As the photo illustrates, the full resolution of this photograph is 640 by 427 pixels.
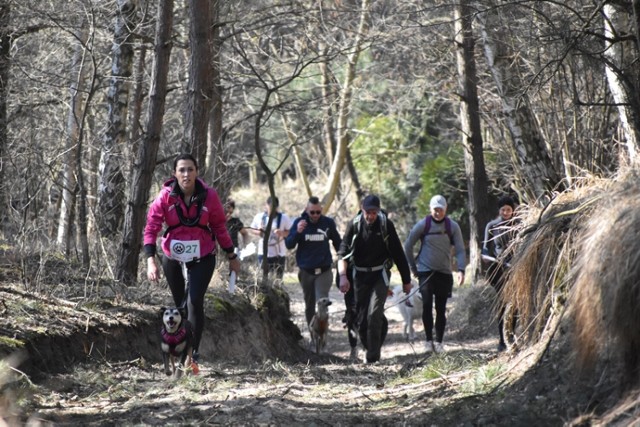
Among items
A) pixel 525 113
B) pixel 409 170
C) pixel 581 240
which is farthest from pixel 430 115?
pixel 581 240

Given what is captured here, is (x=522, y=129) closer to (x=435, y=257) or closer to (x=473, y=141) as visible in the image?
(x=435, y=257)

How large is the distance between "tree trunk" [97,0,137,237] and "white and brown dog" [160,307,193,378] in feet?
17.6

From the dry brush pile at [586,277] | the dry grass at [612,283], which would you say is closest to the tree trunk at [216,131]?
the dry brush pile at [586,277]

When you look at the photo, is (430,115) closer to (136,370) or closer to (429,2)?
(429,2)

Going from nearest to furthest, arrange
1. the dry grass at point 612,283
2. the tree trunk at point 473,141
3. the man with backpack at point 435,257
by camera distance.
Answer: the dry grass at point 612,283 → the man with backpack at point 435,257 → the tree trunk at point 473,141

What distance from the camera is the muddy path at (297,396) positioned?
6906 mm

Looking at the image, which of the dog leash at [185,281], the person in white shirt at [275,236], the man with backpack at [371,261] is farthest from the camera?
the person in white shirt at [275,236]

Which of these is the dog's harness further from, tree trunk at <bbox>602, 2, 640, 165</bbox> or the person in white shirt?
the person in white shirt

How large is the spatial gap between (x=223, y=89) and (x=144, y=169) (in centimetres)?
512

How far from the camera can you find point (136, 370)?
32.2ft

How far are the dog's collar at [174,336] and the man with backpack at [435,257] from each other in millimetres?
4358

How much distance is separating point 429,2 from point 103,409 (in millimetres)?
12419

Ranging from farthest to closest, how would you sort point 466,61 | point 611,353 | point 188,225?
1. point 466,61
2. point 188,225
3. point 611,353

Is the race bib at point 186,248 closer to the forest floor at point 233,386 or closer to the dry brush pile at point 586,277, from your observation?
the forest floor at point 233,386
